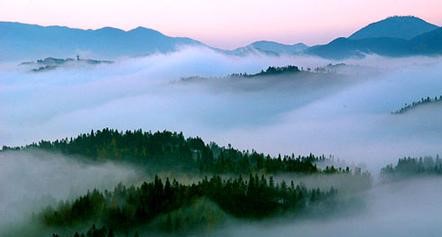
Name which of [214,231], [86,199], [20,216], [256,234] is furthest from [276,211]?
[20,216]

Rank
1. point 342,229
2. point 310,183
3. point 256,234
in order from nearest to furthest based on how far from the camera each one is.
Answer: point 256,234, point 342,229, point 310,183

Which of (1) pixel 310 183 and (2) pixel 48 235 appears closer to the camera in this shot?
(2) pixel 48 235

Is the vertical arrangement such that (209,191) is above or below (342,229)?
above

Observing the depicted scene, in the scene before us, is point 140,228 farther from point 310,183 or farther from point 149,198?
point 310,183

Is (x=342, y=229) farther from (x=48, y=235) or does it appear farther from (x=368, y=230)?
(x=48, y=235)

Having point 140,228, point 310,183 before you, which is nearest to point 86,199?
point 140,228

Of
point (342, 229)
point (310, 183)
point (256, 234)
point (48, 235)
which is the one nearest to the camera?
point (48, 235)
